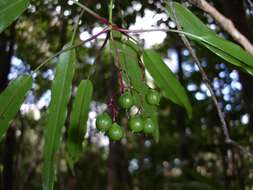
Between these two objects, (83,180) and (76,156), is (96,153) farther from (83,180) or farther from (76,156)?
(76,156)

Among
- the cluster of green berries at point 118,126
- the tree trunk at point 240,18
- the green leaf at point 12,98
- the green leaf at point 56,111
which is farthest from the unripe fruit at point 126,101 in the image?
the tree trunk at point 240,18

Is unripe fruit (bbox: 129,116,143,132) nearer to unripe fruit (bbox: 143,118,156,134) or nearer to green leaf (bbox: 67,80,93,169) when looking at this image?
unripe fruit (bbox: 143,118,156,134)

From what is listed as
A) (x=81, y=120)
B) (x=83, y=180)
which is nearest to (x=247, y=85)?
(x=81, y=120)

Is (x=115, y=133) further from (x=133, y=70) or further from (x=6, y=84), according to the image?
(x=6, y=84)

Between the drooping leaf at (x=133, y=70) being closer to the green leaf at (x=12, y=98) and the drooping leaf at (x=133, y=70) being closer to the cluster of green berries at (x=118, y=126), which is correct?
the cluster of green berries at (x=118, y=126)

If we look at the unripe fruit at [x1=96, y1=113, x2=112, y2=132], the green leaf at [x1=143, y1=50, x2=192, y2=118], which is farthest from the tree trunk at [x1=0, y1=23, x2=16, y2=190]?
the unripe fruit at [x1=96, y1=113, x2=112, y2=132]
